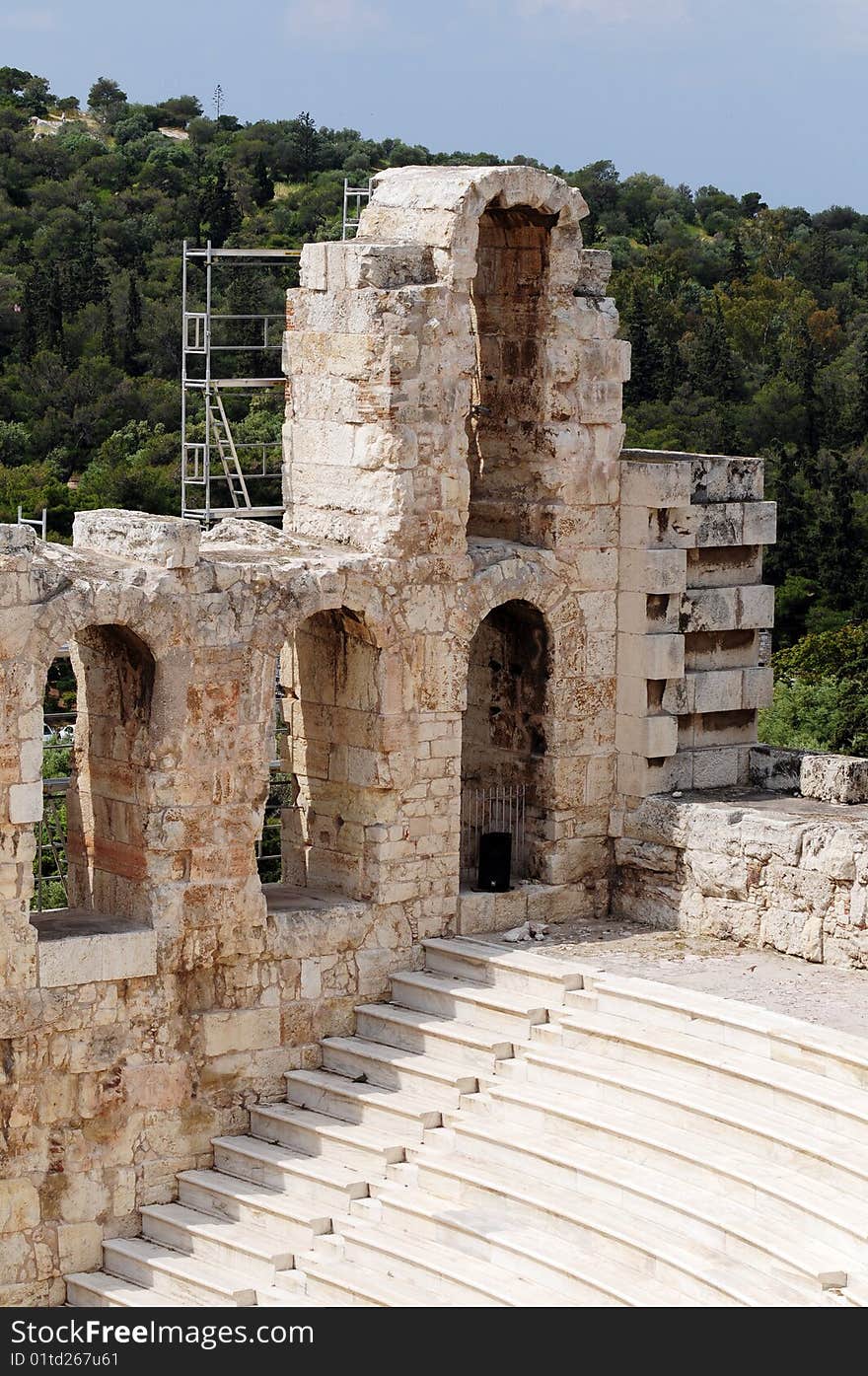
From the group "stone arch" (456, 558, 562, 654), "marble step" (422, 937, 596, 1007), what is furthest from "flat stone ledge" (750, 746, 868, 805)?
"marble step" (422, 937, 596, 1007)

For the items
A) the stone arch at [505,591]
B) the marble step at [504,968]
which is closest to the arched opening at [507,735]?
the stone arch at [505,591]

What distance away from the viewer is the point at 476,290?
19.8m

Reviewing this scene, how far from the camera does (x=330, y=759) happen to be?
18734 millimetres

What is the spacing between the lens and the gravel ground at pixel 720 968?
55.0 feet

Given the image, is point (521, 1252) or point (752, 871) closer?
point (521, 1252)

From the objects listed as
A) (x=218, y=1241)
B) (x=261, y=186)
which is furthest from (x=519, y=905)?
(x=261, y=186)

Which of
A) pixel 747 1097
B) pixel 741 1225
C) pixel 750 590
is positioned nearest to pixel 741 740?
pixel 750 590

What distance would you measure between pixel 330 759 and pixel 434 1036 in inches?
93.4

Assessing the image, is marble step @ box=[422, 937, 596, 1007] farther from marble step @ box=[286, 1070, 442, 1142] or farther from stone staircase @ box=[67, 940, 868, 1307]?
marble step @ box=[286, 1070, 442, 1142]

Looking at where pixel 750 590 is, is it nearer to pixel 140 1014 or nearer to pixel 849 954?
pixel 849 954

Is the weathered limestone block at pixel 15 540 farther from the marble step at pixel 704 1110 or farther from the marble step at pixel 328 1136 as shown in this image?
the marble step at pixel 704 1110

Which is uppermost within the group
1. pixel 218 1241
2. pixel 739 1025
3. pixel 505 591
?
pixel 505 591

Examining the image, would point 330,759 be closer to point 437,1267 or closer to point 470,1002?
point 470,1002

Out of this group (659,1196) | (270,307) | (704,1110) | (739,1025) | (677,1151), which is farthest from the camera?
(270,307)
